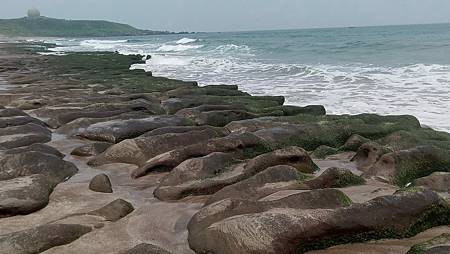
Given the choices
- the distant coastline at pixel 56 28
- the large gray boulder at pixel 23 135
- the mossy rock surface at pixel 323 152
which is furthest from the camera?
the distant coastline at pixel 56 28

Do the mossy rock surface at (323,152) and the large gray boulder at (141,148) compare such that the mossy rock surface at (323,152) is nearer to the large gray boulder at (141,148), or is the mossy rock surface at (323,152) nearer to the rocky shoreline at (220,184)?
the rocky shoreline at (220,184)

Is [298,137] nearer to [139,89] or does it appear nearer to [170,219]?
[170,219]

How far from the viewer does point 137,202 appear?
22.0 ft

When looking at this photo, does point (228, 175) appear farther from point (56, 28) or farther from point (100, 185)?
point (56, 28)

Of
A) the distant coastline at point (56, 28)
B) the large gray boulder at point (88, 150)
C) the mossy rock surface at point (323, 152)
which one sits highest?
the large gray boulder at point (88, 150)

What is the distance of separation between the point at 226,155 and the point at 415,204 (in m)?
3.23

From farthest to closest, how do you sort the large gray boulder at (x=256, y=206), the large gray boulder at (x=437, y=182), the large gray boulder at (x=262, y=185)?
the large gray boulder at (x=437, y=182), the large gray boulder at (x=262, y=185), the large gray boulder at (x=256, y=206)

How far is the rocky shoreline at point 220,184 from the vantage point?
4.93m

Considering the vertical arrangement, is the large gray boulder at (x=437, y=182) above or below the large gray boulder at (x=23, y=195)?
below

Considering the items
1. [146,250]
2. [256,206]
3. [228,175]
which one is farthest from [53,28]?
[146,250]

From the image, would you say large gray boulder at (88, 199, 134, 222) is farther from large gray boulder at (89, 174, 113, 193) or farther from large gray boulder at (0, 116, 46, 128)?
large gray boulder at (0, 116, 46, 128)

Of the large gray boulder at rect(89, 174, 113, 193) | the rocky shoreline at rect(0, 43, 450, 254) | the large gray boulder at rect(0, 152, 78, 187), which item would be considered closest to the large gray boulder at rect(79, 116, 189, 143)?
the rocky shoreline at rect(0, 43, 450, 254)

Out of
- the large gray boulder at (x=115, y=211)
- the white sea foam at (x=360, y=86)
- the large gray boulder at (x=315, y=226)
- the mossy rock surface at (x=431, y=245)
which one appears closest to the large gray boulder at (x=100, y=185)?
the large gray boulder at (x=115, y=211)

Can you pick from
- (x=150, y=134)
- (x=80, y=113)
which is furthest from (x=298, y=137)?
(x=80, y=113)
